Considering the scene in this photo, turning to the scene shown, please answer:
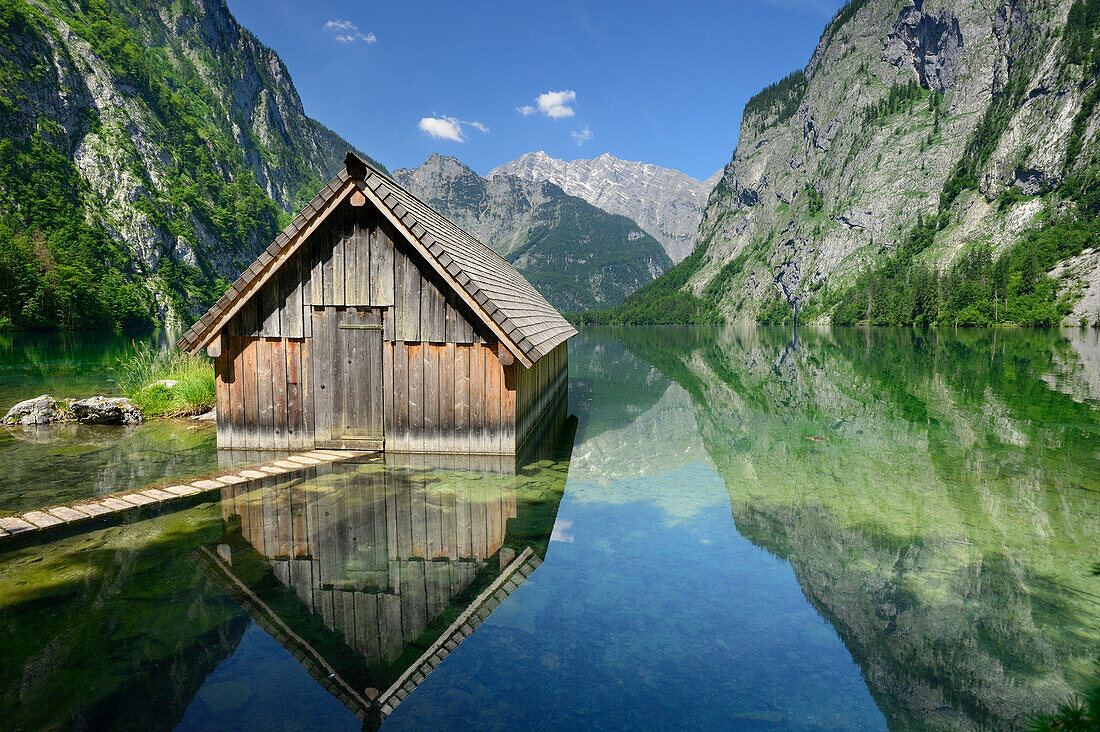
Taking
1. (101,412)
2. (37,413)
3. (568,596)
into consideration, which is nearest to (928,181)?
(568,596)

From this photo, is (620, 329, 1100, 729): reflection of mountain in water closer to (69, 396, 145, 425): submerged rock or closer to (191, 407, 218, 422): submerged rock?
(191, 407, 218, 422): submerged rock

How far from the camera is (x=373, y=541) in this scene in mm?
7637

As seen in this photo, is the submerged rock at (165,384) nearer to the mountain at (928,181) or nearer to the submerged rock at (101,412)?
the submerged rock at (101,412)

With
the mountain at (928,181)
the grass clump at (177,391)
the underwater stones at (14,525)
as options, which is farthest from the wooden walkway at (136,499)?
the mountain at (928,181)

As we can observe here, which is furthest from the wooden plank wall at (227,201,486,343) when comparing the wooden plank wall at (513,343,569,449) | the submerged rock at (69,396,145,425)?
the submerged rock at (69,396,145,425)

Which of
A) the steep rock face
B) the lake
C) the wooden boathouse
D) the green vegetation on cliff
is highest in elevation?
the steep rock face

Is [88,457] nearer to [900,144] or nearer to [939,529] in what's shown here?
[939,529]

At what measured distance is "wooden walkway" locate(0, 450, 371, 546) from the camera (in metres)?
7.78

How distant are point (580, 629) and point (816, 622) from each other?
2621 mm

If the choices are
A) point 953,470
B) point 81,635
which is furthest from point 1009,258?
point 81,635

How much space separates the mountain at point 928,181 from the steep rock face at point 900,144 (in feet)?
1.33

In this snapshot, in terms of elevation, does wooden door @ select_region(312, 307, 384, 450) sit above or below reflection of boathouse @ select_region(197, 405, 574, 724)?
above

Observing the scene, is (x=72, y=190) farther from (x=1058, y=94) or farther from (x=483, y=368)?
(x=1058, y=94)

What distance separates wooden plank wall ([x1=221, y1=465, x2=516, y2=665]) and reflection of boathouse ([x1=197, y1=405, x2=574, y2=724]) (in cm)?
2
